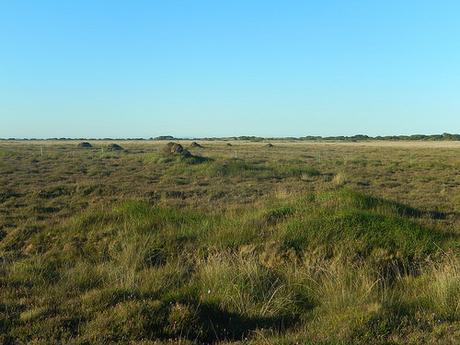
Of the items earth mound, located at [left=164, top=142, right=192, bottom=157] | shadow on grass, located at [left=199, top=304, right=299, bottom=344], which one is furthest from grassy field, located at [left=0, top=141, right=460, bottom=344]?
earth mound, located at [left=164, top=142, right=192, bottom=157]

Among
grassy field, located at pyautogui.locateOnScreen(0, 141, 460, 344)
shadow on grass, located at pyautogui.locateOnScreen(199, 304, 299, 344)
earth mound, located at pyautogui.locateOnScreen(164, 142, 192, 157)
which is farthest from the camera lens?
earth mound, located at pyautogui.locateOnScreen(164, 142, 192, 157)

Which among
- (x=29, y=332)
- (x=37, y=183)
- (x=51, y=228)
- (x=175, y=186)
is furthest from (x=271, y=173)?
(x=29, y=332)

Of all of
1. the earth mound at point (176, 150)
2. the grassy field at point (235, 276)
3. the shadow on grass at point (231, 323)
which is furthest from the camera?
the earth mound at point (176, 150)

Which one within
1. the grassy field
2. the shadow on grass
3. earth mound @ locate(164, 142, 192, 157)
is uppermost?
earth mound @ locate(164, 142, 192, 157)

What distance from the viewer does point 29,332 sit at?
505cm

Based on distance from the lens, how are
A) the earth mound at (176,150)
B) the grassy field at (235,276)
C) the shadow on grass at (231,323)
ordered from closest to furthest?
the grassy field at (235,276)
the shadow on grass at (231,323)
the earth mound at (176,150)

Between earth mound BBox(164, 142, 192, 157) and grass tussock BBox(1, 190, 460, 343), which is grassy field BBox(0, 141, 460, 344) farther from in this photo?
earth mound BBox(164, 142, 192, 157)

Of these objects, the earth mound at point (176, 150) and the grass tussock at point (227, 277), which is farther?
the earth mound at point (176, 150)

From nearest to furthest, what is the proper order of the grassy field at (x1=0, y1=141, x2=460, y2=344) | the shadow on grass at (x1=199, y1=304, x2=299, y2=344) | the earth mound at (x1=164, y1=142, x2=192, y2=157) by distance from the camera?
the grassy field at (x1=0, y1=141, x2=460, y2=344) → the shadow on grass at (x1=199, y1=304, x2=299, y2=344) → the earth mound at (x1=164, y1=142, x2=192, y2=157)

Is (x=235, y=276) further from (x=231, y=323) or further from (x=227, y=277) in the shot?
(x=231, y=323)

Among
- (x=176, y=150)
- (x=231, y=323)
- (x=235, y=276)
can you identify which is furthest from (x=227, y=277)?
(x=176, y=150)

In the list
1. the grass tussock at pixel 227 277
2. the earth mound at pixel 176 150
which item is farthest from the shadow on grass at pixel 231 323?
the earth mound at pixel 176 150

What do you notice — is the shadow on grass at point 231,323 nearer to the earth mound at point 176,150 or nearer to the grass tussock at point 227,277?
the grass tussock at point 227,277

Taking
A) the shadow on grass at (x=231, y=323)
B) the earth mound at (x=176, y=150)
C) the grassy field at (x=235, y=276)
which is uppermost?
the earth mound at (x=176, y=150)
